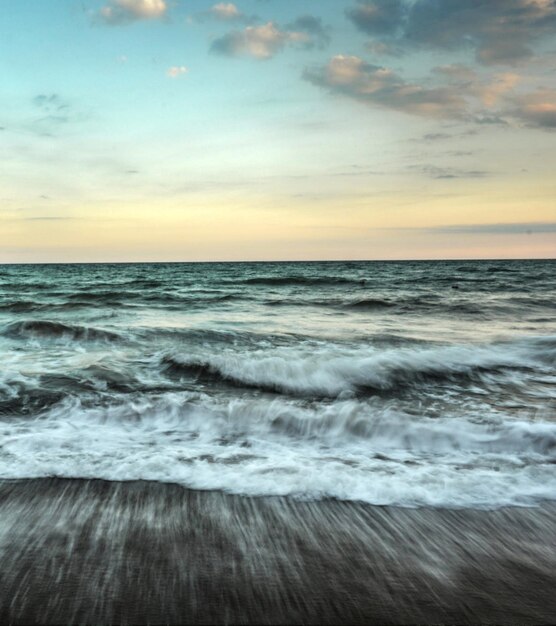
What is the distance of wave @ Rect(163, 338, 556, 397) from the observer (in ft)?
21.7

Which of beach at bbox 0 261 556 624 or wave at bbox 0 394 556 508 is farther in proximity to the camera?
wave at bbox 0 394 556 508

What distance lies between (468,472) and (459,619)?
171 cm

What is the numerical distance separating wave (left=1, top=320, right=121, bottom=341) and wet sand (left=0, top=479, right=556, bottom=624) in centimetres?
748

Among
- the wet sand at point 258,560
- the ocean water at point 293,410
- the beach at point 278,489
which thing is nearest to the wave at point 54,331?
the ocean water at point 293,410

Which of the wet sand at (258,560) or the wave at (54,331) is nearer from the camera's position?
the wet sand at (258,560)

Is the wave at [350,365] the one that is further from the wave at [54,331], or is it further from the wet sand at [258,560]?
the wet sand at [258,560]

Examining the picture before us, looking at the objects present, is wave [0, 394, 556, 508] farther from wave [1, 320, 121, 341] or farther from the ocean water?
wave [1, 320, 121, 341]

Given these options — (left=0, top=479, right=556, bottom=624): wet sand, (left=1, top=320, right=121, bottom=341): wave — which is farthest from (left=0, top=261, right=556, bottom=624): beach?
(left=1, top=320, right=121, bottom=341): wave

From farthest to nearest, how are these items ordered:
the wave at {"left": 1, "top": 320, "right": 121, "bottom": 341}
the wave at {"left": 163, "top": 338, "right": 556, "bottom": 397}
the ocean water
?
1. the wave at {"left": 1, "top": 320, "right": 121, "bottom": 341}
2. the wave at {"left": 163, "top": 338, "right": 556, "bottom": 397}
3. the ocean water

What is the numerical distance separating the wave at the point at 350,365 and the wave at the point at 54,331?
10.1 ft

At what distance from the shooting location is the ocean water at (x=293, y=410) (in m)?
3.55

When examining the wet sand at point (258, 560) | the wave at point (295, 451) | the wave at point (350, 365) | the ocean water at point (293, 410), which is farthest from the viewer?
the wave at point (350, 365)

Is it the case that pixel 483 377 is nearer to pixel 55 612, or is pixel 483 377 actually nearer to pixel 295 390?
pixel 295 390

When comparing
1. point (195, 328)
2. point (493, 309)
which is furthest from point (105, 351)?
point (493, 309)
